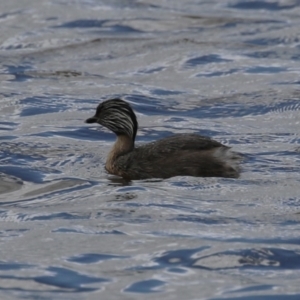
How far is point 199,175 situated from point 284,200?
3.86ft

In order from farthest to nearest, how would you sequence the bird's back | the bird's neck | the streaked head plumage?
the streaked head plumage
the bird's neck
the bird's back

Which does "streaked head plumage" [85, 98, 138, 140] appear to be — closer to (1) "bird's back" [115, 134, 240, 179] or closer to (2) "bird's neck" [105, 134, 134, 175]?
(2) "bird's neck" [105, 134, 134, 175]

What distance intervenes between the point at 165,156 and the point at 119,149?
69 cm

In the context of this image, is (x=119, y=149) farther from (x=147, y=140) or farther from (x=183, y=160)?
(x=147, y=140)

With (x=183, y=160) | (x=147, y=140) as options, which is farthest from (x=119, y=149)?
(x=147, y=140)

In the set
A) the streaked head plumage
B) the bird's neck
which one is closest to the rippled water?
the bird's neck

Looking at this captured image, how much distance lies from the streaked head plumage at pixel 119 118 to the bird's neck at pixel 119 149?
0.05 meters

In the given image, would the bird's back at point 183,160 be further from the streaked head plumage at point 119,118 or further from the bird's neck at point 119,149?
the streaked head plumage at point 119,118

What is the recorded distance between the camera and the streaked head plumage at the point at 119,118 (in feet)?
41.5

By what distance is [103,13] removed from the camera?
21.8m

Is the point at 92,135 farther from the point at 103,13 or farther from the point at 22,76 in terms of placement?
the point at 103,13

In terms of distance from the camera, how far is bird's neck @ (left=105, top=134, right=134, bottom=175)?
12531 mm

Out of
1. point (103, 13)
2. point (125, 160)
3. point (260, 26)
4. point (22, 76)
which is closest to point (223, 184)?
point (125, 160)

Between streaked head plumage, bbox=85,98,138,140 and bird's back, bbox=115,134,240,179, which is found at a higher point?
streaked head plumage, bbox=85,98,138,140
